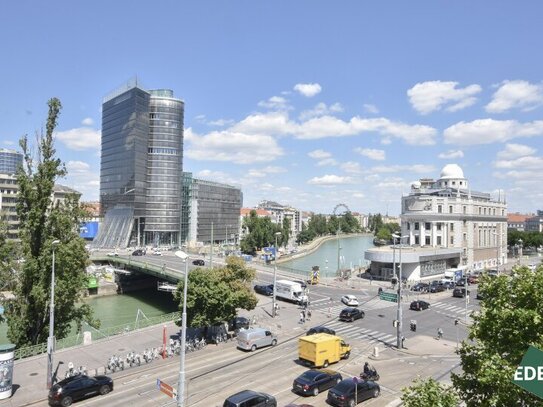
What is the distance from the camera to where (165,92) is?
14325cm

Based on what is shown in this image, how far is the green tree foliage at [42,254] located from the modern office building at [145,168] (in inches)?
4123

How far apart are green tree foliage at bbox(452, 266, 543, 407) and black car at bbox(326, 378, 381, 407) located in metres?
9.83

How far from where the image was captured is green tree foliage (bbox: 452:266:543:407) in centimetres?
1191

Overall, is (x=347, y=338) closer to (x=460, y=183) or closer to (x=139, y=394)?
(x=139, y=394)

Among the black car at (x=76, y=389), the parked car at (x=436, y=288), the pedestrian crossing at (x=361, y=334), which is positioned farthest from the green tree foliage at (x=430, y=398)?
the parked car at (x=436, y=288)

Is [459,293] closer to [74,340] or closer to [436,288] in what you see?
[436,288]

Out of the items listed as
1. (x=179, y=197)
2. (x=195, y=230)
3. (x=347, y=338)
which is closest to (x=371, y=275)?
(x=347, y=338)

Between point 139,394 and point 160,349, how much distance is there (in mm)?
7536

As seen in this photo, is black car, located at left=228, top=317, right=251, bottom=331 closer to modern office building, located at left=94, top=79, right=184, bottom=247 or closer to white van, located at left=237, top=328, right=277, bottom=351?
white van, located at left=237, top=328, right=277, bottom=351

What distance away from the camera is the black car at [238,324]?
3906 cm

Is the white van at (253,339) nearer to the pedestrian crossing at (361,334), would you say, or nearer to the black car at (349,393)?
the pedestrian crossing at (361,334)

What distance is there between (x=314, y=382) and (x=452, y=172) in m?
90.5

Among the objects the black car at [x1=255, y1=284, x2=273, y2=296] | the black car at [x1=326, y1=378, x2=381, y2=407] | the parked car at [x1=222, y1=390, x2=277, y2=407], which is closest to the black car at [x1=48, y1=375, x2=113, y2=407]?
the parked car at [x1=222, y1=390, x2=277, y2=407]

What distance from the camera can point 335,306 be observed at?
51281 mm
